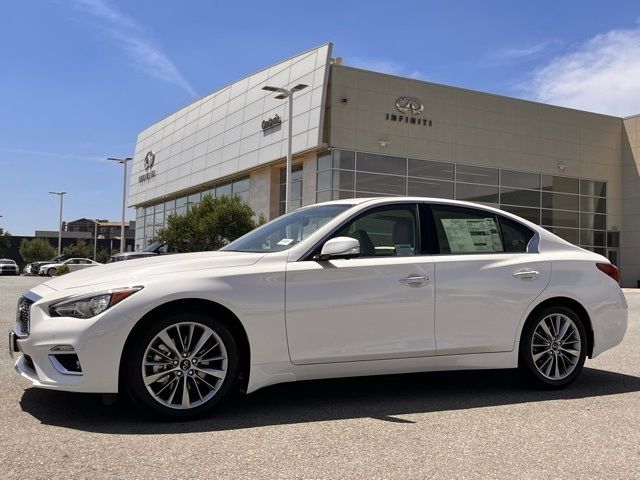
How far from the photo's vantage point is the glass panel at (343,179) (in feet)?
100

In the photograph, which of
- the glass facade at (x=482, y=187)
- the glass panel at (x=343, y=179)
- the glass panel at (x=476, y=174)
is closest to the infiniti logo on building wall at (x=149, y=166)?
the glass facade at (x=482, y=187)

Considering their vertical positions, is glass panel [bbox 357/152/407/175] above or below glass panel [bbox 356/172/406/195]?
above

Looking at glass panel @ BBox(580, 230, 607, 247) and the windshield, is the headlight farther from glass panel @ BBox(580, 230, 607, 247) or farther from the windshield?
glass panel @ BBox(580, 230, 607, 247)

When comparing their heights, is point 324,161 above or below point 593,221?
above

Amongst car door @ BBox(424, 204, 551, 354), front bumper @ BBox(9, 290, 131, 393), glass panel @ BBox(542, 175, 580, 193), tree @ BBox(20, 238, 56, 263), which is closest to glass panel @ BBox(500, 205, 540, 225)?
glass panel @ BBox(542, 175, 580, 193)

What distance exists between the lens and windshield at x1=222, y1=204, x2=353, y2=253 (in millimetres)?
4855

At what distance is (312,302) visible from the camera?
14.7ft

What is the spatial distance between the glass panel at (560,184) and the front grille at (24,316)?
36214 millimetres

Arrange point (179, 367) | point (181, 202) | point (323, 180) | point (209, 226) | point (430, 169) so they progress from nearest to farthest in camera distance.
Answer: point (179, 367)
point (209, 226)
point (323, 180)
point (430, 169)
point (181, 202)

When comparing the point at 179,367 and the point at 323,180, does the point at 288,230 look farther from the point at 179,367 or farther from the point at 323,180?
the point at 323,180

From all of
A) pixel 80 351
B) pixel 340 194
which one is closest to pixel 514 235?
pixel 80 351

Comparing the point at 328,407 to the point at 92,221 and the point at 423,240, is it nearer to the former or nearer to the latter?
the point at 423,240

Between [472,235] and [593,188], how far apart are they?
124 ft

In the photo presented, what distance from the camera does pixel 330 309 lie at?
454cm
